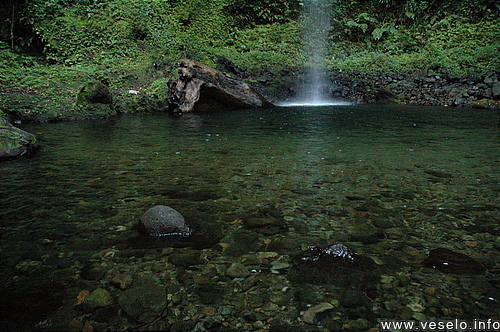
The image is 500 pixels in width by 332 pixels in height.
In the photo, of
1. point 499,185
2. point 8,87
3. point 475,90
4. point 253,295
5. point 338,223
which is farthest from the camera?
point 475,90

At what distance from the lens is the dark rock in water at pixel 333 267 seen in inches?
84.5

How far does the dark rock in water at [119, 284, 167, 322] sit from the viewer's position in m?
1.83

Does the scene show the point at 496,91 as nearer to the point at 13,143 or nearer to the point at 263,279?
the point at 263,279

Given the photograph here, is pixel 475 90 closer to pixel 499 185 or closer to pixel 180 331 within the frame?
pixel 499 185

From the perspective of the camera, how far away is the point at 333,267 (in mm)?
2268

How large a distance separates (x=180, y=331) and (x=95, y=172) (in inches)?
139

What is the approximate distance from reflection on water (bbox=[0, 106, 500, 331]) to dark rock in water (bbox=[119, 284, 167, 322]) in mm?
21

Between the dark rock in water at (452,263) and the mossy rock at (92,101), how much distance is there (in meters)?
11.8

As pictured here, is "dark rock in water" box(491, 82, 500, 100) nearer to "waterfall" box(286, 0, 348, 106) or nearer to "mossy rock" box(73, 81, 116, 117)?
"waterfall" box(286, 0, 348, 106)

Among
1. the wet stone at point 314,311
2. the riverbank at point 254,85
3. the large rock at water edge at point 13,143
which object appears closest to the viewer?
the wet stone at point 314,311

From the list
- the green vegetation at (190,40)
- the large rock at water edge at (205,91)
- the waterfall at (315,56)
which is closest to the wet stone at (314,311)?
the green vegetation at (190,40)

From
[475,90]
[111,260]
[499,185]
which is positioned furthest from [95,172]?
[475,90]

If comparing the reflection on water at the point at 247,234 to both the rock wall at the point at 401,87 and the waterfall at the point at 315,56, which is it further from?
the waterfall at the point at 315,56

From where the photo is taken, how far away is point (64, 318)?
5.85 feet
